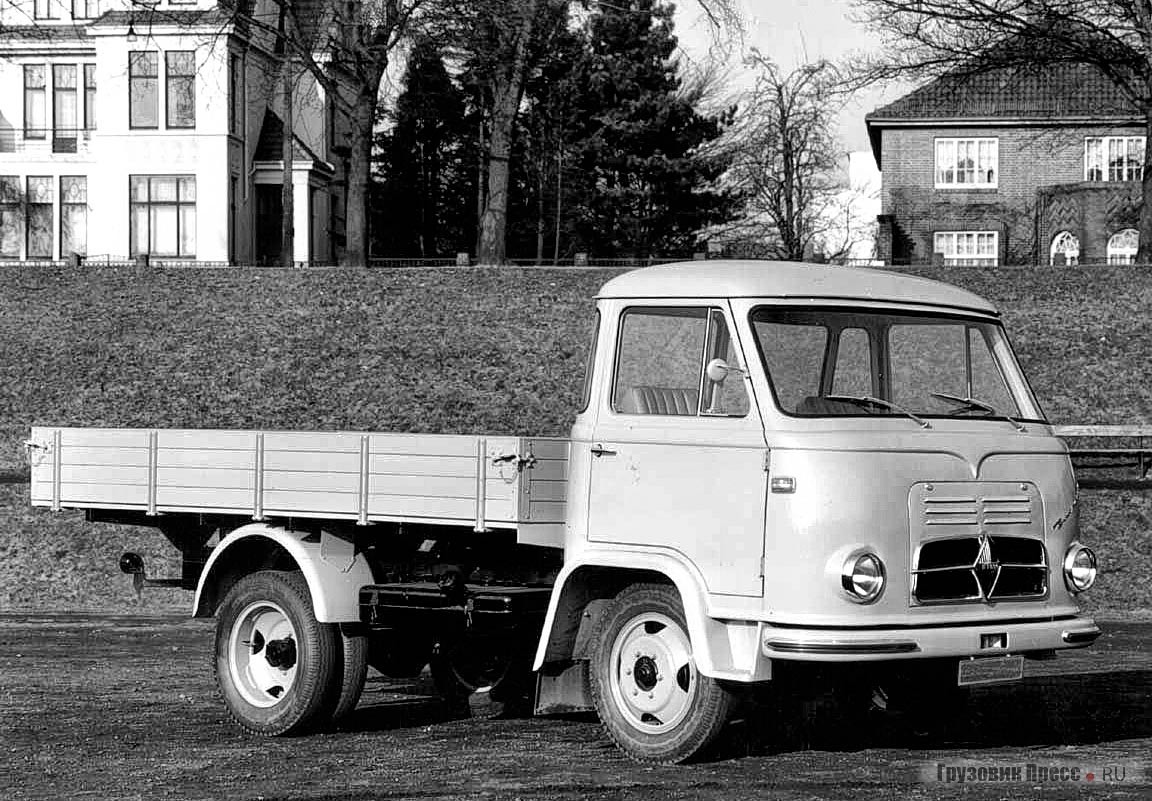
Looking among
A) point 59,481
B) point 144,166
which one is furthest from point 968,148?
point 59,481

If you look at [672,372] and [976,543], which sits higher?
[672,372]

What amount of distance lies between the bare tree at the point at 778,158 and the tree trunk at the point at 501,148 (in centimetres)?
1589

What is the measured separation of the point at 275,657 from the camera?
1028 cm

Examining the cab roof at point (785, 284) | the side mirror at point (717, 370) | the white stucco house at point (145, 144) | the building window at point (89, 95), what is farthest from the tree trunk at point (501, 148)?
the side mirror at point (717, 370)

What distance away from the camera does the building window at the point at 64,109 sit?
4972cm

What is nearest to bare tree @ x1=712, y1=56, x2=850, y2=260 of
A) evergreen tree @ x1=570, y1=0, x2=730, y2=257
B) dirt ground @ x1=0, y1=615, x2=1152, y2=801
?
evergreen tree @ x1=570, y1=0, x2=730, y2=257

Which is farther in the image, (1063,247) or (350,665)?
(1063,247)

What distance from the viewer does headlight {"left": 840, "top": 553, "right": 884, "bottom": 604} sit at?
8273mm

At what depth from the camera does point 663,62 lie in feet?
169

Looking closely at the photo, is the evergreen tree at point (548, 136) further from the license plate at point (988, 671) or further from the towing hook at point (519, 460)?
the license plate at point (988, 671)

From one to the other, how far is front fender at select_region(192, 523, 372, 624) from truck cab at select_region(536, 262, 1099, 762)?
4.28 feet

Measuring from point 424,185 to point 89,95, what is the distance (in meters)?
10.8

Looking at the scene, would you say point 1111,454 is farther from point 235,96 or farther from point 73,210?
point 73,210

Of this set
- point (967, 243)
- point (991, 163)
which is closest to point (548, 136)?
point (967, 243)
